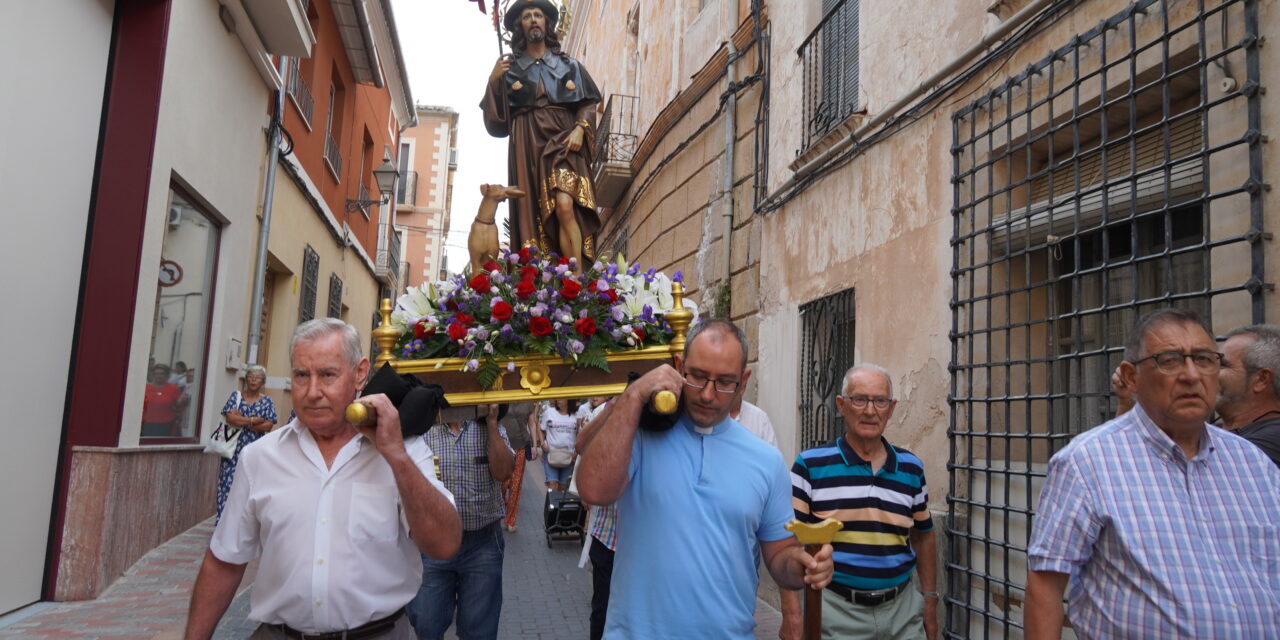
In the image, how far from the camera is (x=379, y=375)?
9.16 feet

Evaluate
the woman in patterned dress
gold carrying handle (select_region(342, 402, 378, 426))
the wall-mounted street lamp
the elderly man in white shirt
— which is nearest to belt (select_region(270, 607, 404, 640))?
the elderly man in white shirt

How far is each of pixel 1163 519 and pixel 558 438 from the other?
324 inches

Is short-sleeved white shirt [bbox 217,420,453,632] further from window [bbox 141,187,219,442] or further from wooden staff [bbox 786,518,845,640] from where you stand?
window [bbox 141,187,219,442]

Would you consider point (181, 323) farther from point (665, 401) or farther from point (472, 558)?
point (665, 401)

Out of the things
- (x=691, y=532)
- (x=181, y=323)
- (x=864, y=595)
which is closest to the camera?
(x=691, y=532)

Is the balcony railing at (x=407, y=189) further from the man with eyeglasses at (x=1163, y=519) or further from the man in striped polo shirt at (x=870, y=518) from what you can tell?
the man with eyeglasses at (x=1163, y=519)

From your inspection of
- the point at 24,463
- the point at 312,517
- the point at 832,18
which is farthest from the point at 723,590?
the point at 832,18

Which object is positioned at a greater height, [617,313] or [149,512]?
[617,313]

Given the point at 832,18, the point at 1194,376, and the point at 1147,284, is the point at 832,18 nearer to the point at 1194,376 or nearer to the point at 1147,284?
the point at 1147,284

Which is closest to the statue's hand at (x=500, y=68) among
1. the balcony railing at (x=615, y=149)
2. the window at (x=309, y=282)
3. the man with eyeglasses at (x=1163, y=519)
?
the man with eyeglasses at (x=1163, y=519)

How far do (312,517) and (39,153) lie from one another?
430 centimetres

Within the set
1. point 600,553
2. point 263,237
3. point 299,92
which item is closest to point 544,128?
point 600,553

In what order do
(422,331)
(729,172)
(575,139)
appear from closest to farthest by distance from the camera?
(422,331), (575,139), (729,172)

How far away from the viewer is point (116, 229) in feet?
21.2
